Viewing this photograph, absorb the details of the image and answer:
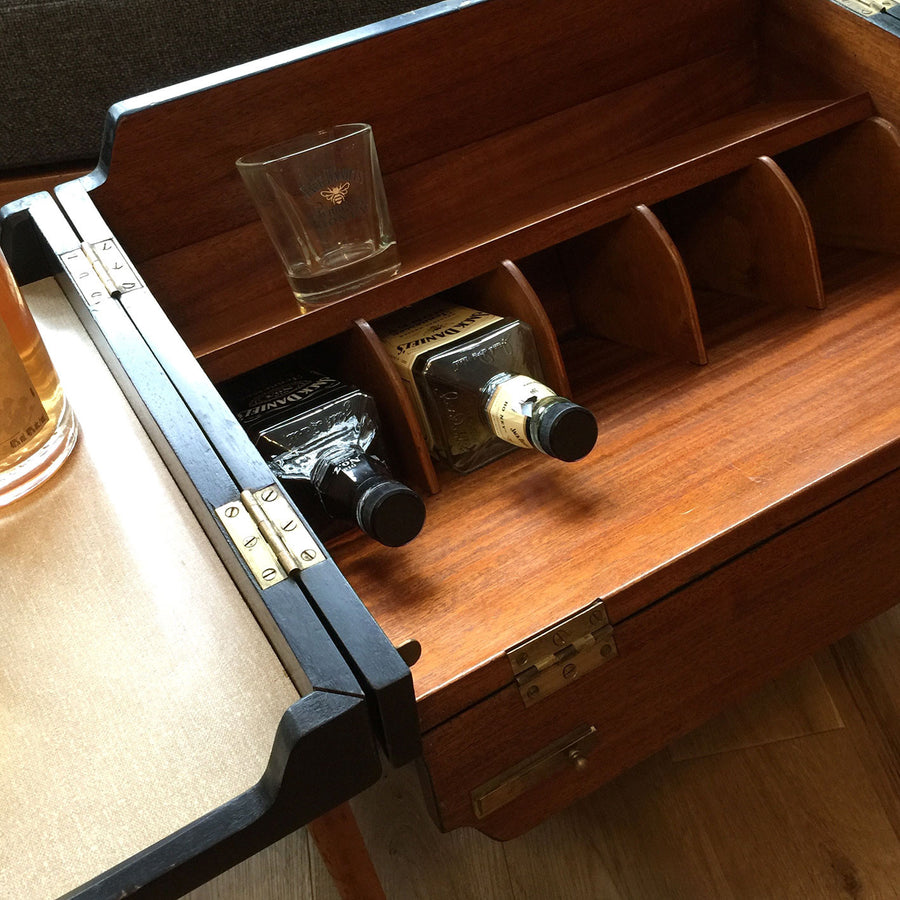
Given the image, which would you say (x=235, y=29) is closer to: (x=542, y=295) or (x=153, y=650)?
(x=542, y=295)

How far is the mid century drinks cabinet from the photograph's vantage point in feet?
1.93

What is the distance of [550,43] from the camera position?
0.82m

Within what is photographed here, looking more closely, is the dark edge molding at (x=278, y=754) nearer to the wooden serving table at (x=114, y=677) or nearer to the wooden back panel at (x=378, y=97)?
the wooden serving table at (x=114, y=677)

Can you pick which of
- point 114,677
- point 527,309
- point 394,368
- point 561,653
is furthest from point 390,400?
point 114,677

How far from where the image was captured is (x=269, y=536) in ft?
1.47

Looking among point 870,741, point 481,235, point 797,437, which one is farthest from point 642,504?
point 870,741

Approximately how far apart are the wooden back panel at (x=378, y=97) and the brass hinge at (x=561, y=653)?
0.44 m

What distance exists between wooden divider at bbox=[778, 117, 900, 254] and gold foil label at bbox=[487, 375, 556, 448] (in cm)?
43

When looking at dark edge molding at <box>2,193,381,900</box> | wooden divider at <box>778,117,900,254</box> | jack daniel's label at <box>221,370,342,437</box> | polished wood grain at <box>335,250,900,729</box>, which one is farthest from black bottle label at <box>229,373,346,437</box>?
wooden divider at <box>778,117,900,254</box>

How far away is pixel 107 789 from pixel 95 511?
174 millimetres

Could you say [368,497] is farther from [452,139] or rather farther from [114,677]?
[452,139]

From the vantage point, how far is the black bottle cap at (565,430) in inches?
25.1

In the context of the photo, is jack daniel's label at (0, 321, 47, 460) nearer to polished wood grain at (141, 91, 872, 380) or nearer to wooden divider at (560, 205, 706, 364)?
polished wood grain at (141, 91, 872, 380)

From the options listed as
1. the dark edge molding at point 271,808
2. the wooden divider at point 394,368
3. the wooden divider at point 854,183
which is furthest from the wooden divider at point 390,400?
the wooden divider at point 854,183
